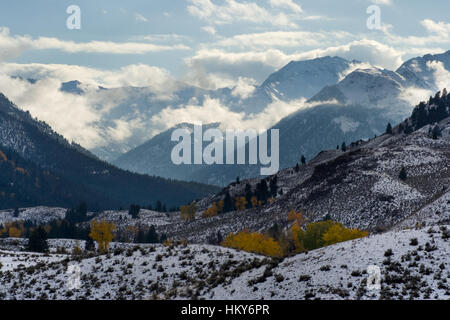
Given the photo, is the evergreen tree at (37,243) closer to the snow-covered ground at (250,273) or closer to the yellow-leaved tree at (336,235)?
the snow-covered ground at (250,273)

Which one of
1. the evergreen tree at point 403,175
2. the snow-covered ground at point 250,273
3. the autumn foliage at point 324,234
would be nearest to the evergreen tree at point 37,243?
the autumn foliage at point 324,234

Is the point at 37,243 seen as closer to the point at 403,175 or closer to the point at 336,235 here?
the point at 336,235

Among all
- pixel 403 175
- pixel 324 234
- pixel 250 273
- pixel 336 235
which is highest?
pixel 403 175

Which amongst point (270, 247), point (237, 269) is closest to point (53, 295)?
point (237, 269)

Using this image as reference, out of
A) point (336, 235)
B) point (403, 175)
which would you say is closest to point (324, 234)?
point (336, 235)

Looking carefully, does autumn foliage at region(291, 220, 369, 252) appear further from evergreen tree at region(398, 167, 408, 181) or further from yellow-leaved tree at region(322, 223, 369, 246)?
evergreen tree at region(398, 167, 408, 181)

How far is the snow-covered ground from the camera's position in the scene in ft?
122

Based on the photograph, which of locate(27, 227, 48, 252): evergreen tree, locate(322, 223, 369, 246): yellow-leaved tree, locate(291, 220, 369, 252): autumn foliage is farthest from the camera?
locate(27, 227, 48, 252): evergreen tree

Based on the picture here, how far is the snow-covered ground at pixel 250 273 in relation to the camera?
37.1 metres

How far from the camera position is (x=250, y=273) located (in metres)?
45.6

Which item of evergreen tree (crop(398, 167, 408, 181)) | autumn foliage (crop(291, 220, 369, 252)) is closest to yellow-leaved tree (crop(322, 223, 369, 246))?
autumn foliage (crop(291, 220, 369, 252))
